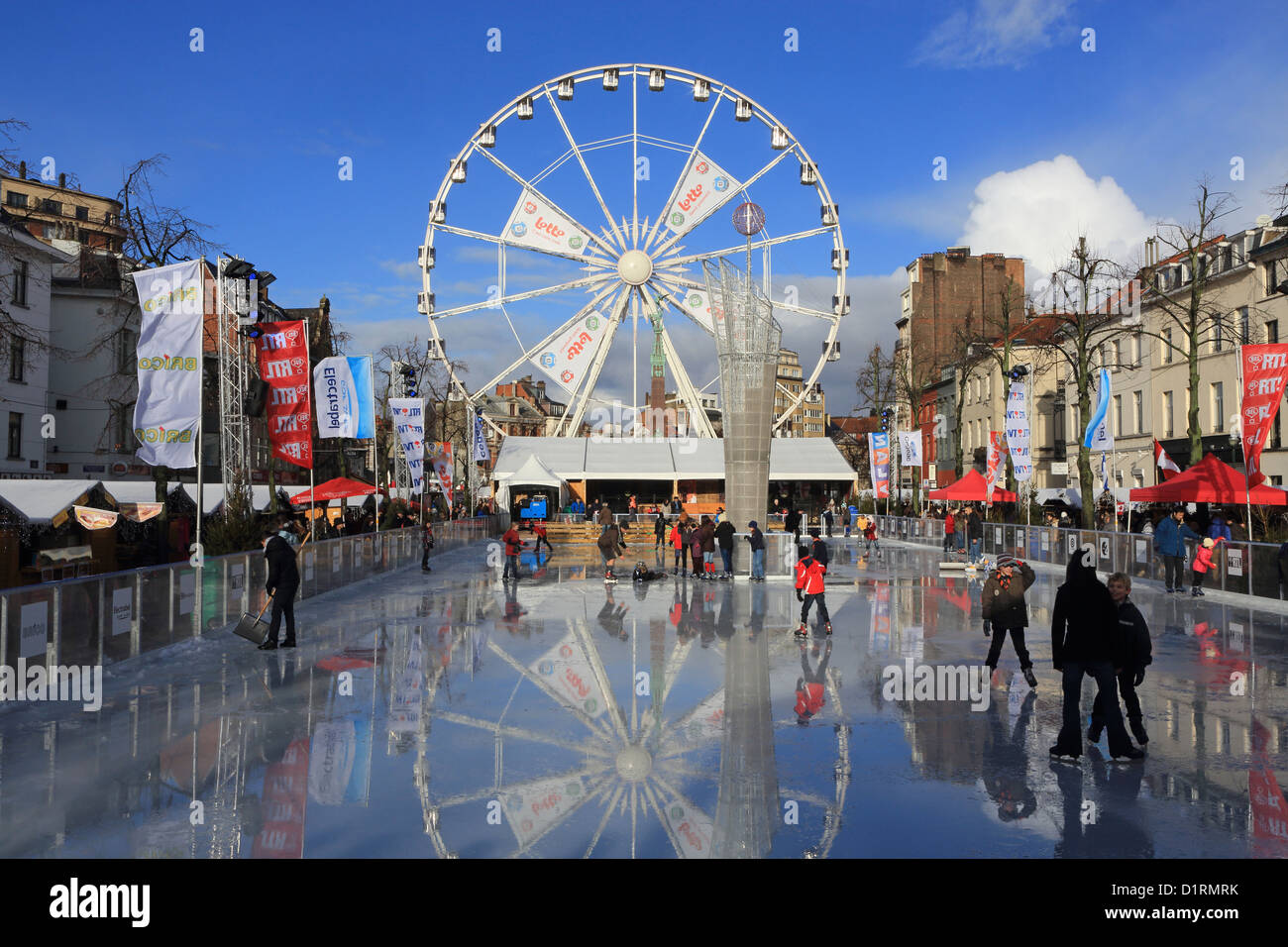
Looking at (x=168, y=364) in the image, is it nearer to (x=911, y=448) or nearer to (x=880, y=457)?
(x=911, y=448)

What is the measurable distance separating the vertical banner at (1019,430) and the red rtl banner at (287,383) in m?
20.7

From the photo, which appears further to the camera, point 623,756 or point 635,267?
point 635,267

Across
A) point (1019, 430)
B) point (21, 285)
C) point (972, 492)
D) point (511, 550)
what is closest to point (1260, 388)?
Answer: point (1019, 430)

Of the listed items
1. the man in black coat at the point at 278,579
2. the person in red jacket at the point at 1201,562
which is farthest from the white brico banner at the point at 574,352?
the man in black coat at the point at 278,579

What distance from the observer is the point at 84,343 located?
1676 inches

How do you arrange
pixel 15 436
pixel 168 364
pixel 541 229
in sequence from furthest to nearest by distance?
1. pixel 541 229
2. pixel 15 436
3. pixel 168 364

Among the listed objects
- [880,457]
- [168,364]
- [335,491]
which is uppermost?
[168,364]

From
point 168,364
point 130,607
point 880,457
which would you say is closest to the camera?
point 130,607

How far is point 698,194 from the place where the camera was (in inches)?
1833

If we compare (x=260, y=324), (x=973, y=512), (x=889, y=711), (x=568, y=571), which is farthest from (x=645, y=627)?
(x=973, y=512)

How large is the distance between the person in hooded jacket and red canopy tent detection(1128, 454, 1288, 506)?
15.4 metres

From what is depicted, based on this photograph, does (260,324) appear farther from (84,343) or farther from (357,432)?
(84,343)

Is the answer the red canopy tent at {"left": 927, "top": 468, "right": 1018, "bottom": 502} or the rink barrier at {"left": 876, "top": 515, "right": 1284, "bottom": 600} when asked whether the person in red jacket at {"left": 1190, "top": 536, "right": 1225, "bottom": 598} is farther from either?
the red canopy tent at {"left": 927, "top": 468, "right": 1018, "bottom": 502}

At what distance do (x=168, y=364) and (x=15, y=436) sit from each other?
88.3ft
